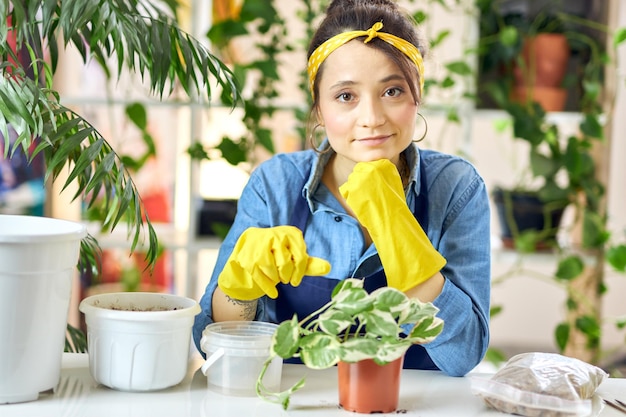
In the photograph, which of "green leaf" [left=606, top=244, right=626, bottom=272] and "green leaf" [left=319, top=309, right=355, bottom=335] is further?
"green leaf" [left=606, top=244, right=626, bottom=272]

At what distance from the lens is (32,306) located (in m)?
1.05

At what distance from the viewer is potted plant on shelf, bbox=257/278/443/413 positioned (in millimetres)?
1000

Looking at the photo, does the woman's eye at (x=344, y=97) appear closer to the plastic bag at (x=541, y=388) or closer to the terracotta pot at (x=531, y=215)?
the plastic bag at (x=541, y=388)

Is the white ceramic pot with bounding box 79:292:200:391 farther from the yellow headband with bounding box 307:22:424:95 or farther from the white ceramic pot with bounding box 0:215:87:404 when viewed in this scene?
the yellow headband with bounding box 307:22:424:95

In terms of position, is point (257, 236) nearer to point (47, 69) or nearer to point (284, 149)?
point (47, 69)

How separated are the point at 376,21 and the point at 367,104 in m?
0.18

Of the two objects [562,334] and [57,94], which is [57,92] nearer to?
[57,94]

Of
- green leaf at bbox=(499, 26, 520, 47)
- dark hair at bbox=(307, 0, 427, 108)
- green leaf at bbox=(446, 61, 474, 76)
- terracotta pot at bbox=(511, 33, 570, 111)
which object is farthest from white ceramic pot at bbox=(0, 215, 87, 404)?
terracotta pot at bbox=(511, 33, 570, 111)

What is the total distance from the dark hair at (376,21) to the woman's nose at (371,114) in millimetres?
81

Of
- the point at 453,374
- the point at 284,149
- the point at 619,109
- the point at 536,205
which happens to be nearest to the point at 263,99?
the point at 284,149

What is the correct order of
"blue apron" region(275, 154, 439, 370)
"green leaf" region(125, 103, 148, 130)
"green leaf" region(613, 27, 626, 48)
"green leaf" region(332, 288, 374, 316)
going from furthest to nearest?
1. "green leaf" region(125, 103, 148, 130)
2. "green leaf" region(613, 27, 626, 48)
3. "blue apron" region(275, 154, 439, 370)
4. "green leaf" region(332, 288, 374, 316)

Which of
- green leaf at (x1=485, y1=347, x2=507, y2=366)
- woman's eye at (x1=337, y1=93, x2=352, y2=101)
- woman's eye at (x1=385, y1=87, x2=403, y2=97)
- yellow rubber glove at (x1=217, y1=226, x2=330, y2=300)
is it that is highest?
woman's eye at (x1=385, y1=87, x2=403, y2=97)

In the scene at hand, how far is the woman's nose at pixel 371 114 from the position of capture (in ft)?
4.49

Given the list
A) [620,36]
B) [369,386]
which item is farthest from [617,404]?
[620,36]
